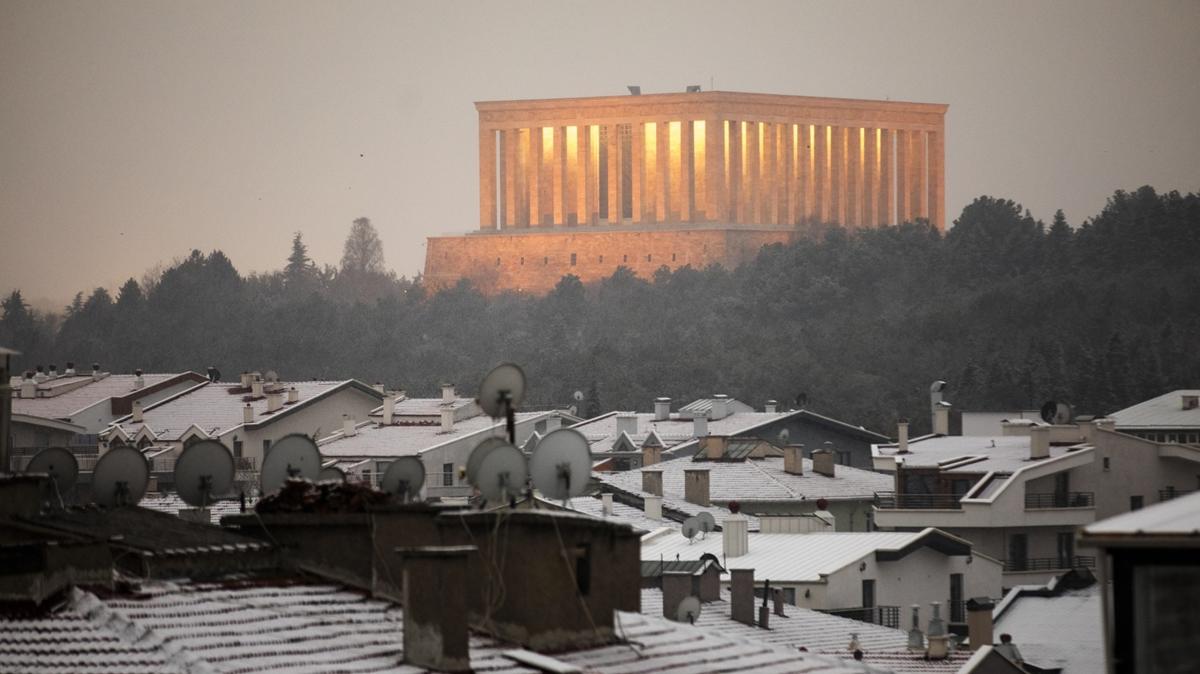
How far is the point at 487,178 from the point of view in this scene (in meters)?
166

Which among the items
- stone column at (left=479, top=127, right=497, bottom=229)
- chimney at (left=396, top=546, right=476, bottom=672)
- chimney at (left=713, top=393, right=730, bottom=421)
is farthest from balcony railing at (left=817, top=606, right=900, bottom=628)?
stone column at (left=479, top=127, right=497, bottom=229)

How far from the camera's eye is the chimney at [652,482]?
46844 mm

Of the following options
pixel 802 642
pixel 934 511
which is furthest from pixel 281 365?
pixel 802 642

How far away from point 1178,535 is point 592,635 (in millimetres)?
4902

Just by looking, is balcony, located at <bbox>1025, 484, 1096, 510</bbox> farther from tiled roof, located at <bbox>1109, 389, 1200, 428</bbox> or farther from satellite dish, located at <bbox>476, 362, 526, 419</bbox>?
satellite dish, located at <bbox>476, 362, 526, 419</bbox>

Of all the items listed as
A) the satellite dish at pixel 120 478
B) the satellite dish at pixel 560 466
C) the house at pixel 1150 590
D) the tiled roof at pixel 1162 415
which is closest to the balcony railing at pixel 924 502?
A: the tiled roof at pixel 1162 415

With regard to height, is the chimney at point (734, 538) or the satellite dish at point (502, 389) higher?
the satellite dish at point (502, 389)

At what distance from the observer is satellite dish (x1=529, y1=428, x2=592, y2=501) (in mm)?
14852

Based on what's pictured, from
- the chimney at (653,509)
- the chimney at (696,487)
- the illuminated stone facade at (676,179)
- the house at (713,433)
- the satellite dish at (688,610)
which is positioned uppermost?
the illuminated stone facade at (676,179)

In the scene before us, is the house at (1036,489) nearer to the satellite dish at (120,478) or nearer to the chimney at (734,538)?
the chimney at (734,538)

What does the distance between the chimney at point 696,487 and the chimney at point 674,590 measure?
20790 mm

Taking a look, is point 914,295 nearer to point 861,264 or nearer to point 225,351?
point 861,264

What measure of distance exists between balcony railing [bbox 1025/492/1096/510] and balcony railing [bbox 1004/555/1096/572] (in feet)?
3.54

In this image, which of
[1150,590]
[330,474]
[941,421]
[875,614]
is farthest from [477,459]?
[941,421]
